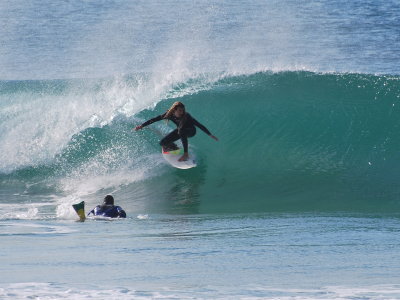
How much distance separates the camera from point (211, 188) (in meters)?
12.5

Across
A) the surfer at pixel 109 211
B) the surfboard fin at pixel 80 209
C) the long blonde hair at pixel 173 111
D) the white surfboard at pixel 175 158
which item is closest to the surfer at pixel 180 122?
the long blonde hair at pixel 173 111

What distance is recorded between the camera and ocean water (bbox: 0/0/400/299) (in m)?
6.09

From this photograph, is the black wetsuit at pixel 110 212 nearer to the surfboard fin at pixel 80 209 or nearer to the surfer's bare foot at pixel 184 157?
the surfboard fin at pixel 80 209

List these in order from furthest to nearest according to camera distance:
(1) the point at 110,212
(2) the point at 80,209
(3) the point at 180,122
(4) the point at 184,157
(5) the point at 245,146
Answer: (5) the point at 245,146, (4) the point at 184,157, (3) the point at 180,122, (1) the point at 110,212, (2) the point at 80,209

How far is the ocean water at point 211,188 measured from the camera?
6.09 meters

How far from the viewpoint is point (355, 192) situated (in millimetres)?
11867

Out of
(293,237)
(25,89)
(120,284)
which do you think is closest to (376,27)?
(25,89)

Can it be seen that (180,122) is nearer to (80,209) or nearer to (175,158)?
(175,158)

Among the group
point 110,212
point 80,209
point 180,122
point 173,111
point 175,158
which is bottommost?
point 175,158

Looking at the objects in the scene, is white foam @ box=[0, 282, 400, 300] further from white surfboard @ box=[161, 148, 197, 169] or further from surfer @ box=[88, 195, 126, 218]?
white surfboard @ box=[161, 148, 197, 169]

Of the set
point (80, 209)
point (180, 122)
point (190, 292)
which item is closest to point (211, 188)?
point (180, 122)

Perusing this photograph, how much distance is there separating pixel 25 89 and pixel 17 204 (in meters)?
8.53

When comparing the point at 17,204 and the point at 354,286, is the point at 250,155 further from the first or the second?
the point at 354,286

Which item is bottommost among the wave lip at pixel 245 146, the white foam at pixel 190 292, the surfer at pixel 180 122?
the wave lip at pixel 245 146
